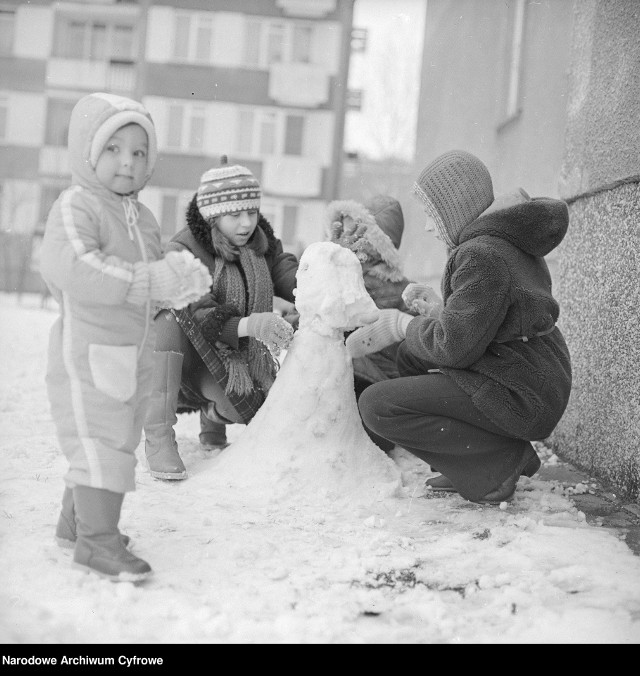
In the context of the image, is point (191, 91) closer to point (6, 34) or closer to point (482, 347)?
point (6, 34)

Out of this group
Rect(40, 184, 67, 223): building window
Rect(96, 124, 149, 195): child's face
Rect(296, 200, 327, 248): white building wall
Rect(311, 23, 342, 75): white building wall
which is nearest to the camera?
Rect(96, 124, 149, 195): child's face

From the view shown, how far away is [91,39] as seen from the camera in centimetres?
1527

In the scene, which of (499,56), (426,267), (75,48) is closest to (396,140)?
(75,48)

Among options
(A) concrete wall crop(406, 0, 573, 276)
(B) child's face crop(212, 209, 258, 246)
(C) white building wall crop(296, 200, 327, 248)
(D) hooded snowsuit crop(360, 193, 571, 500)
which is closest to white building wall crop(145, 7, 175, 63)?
(C) white building wall crop(296, 200, 327, 248)

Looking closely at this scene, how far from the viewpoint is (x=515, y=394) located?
2.91 meters

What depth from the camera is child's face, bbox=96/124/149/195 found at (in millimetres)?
2211

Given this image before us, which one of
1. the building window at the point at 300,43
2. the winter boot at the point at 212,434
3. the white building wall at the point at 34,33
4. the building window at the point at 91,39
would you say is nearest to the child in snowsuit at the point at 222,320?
the winter boot at the point at 212,434

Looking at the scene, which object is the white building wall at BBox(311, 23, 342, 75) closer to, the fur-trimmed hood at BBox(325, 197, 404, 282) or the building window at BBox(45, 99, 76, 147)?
the building window at BBox(45, 99, 76, 147)

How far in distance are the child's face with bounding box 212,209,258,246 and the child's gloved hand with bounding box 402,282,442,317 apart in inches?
30.0

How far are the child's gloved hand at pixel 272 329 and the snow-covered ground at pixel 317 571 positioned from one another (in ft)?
1.81

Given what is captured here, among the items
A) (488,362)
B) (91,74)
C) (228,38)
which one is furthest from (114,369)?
(91,74)

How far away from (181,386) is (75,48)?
13530mm

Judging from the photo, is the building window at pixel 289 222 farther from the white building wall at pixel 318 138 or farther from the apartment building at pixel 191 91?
the white building wall at pixel 318 138

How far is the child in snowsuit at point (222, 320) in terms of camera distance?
Answer: 3383 millimetres
